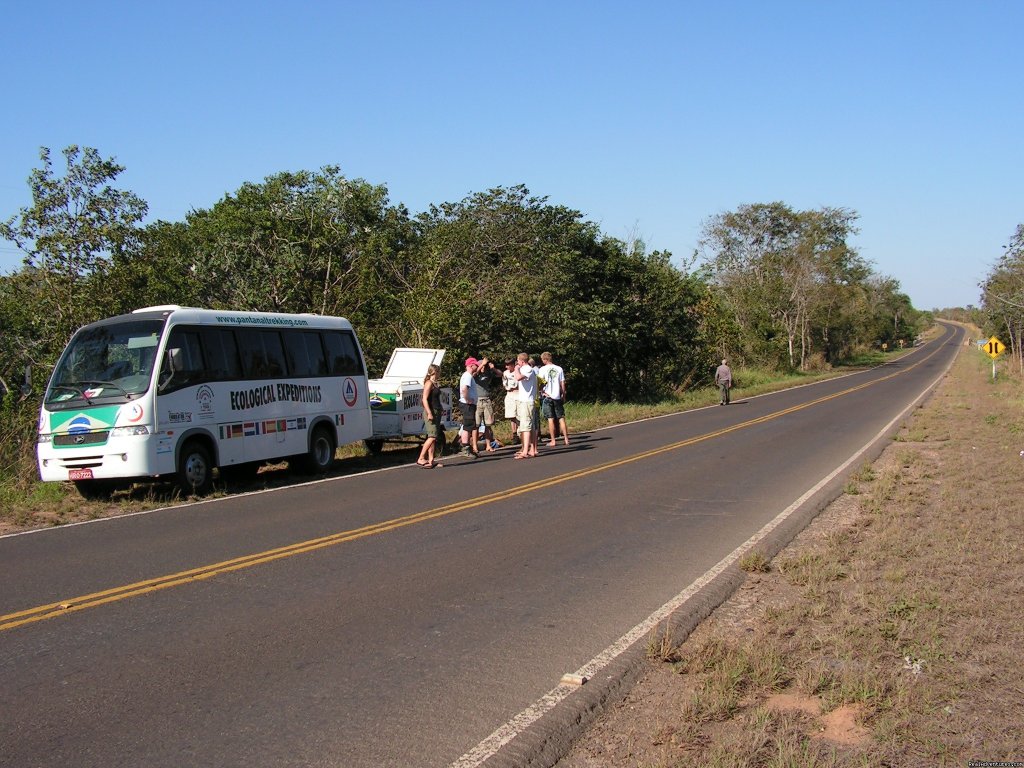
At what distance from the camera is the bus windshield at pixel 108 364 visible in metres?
12.5

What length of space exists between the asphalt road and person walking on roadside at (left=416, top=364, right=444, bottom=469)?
2.38m

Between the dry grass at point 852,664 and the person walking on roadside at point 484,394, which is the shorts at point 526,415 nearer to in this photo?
the person walking on roadside at point 484,394

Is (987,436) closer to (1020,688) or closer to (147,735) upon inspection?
(1020,688)

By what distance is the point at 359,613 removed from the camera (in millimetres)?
6625

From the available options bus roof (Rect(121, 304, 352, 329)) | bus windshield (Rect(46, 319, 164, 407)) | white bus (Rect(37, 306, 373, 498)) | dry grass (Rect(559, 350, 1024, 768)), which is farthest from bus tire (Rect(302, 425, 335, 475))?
dry grass (Rect(559, 350, 1024, 768))

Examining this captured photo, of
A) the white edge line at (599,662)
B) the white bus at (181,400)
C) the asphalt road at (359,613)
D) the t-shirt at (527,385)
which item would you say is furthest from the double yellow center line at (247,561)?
the white bus at (181,400)

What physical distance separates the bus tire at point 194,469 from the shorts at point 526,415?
5.94 metres

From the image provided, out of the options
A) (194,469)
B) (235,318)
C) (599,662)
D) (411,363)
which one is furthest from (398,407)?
(599,662)

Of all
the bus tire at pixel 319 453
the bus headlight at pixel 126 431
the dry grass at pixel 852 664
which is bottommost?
the dry grass at pixel 852 664

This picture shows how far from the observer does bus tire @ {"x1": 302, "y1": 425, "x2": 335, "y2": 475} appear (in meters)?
15.4

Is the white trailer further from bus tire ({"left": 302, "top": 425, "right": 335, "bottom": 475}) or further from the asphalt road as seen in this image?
the asphalt road

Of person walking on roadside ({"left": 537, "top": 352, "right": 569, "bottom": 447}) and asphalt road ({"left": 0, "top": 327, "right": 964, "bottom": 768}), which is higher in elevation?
person walking on roadside ({"left": 537, "top": 352, "right": 569, "bottom": 447})

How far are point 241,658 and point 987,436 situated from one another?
680 inches

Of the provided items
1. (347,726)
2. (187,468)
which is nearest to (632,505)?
(187,468)
